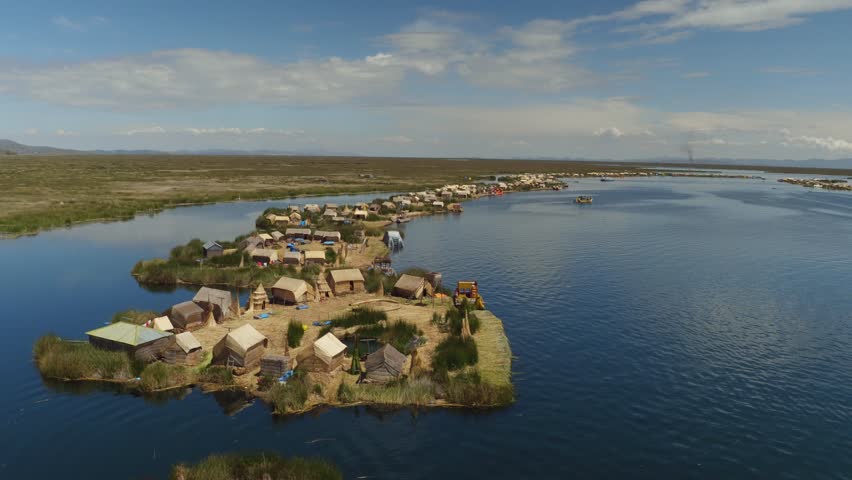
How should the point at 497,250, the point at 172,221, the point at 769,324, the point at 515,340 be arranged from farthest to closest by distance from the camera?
the point at 172,221, the point at 497,250, the point at 769,324, the point at 515,340

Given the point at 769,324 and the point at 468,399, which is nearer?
the point at 468,399

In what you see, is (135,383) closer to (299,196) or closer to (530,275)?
(530,275)

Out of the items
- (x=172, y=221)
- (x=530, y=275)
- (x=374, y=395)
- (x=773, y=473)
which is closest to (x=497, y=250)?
(x=530, y=275)

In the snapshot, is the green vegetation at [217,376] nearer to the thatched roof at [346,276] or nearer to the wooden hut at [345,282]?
the wooden hut at [345,282]

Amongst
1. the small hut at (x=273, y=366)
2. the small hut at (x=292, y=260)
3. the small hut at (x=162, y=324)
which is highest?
the small hut at (x=292, y=260)

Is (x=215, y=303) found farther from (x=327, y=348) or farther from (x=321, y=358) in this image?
(x=321, y=358)

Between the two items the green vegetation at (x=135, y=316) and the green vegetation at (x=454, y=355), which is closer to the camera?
the green vegetation at (x=454, y=355)

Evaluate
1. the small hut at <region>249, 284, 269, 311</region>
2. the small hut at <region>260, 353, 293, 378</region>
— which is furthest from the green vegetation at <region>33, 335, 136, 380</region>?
the small hut at <region>249, 284, 269, 311</region>

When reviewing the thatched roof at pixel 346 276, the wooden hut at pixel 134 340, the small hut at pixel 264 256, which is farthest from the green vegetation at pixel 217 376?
the small hut at pixel 264 256
